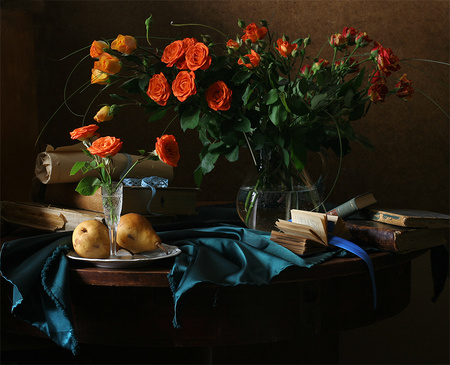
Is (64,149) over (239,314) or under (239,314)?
over

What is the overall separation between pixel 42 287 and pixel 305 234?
1.81ft

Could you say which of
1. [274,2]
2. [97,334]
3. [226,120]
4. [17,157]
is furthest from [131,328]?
[274,2]

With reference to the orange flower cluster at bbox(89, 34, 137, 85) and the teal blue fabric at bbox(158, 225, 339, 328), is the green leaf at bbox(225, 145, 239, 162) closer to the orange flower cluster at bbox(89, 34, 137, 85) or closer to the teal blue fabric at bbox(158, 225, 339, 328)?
the teal blue fabric at bbox(158, 225, 339, 328)

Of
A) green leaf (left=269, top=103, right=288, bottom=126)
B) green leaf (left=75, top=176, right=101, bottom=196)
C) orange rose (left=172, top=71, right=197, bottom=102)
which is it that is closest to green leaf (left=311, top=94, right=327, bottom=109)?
green leaf (left=269, top=103, right=288, bottom=126)

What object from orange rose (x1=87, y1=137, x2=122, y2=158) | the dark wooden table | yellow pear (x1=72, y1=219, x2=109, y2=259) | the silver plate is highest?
orange rose (x1=87, y1=137, x2=122, y2=158)

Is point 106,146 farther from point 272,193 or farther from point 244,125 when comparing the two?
point 272,193

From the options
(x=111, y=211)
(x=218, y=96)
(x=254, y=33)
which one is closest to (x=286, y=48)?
(x=254, y=33)

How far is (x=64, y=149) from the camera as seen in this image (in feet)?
5.09

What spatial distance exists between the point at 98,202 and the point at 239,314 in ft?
2.09

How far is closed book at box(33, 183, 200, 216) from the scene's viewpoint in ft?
4.77

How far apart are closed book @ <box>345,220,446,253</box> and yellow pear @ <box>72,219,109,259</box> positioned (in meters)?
0.58

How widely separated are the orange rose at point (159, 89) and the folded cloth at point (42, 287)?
0.37 metres

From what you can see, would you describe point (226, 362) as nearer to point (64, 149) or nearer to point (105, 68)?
point (64, 149)

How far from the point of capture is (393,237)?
3.84ft
